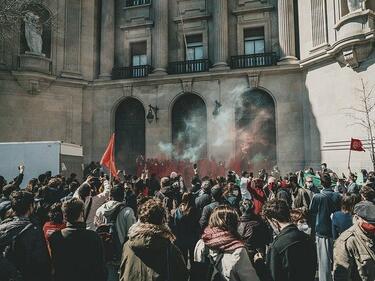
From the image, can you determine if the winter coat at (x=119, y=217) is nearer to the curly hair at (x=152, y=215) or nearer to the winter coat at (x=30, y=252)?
the winter coat at (x=30, y=252)

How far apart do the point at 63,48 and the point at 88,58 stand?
174 cm

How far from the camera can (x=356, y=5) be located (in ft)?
55.9

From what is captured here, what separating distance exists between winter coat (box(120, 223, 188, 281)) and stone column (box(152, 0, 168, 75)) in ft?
68.3

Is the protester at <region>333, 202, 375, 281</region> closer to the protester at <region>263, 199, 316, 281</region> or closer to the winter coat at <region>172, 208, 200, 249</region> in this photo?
the protester at <region>263, 199, 316, 281</region>

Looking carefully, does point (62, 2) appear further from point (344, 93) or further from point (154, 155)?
point (344, 93)

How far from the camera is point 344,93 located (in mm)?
18031

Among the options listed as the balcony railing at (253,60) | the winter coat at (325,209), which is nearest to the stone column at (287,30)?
the balcony railing at (253,60)

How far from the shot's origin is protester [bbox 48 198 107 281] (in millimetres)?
3504

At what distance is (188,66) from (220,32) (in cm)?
297

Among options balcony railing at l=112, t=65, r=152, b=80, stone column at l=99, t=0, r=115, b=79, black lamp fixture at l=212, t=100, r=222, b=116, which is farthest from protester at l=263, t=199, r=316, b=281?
stone column at l=99, t=0, r=115, b=79

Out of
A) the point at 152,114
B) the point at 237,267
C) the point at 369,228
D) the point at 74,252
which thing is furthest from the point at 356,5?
the point at 74,252

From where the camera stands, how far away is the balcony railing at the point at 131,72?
78.9 ft

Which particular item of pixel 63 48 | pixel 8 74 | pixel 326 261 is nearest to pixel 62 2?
pixel 63 48

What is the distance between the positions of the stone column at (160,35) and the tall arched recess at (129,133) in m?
2.99
